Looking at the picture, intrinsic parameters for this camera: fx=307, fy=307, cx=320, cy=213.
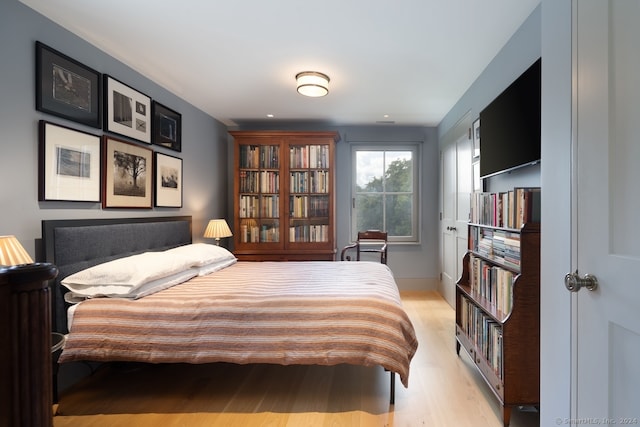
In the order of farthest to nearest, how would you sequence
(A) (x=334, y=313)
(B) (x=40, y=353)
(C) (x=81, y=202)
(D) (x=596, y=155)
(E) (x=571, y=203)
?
(C) (x=81, y=202)
(A) (x=334, y=313)
(E) (x=571, y=203)
(D) (x=596, y=155)
(B) (x=40, y=353)

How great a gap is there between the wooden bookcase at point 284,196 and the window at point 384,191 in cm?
62

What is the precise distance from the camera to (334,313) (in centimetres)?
176

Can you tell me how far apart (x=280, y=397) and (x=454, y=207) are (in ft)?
9.14

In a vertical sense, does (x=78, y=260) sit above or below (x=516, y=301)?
above

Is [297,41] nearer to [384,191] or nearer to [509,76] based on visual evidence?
[509,76]

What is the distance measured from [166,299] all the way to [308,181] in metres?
2.53

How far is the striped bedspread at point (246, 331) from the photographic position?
5.60ft

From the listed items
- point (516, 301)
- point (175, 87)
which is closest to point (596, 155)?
point (516, 301)

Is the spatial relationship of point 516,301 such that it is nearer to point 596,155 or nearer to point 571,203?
point 571,203

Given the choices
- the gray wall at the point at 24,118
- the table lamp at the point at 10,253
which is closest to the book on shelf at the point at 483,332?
the table lamp at the point at 10,253

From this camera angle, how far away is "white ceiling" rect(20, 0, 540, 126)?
183 centimetres

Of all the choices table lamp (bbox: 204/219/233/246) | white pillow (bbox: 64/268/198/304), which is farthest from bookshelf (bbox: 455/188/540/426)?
table lamp (bbox: 204/219/233/246)

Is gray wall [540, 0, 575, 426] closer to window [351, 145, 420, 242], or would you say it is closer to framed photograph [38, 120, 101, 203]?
framed photograph [38, 120, 101, 203]

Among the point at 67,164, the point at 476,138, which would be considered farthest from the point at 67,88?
the point at 476,138
